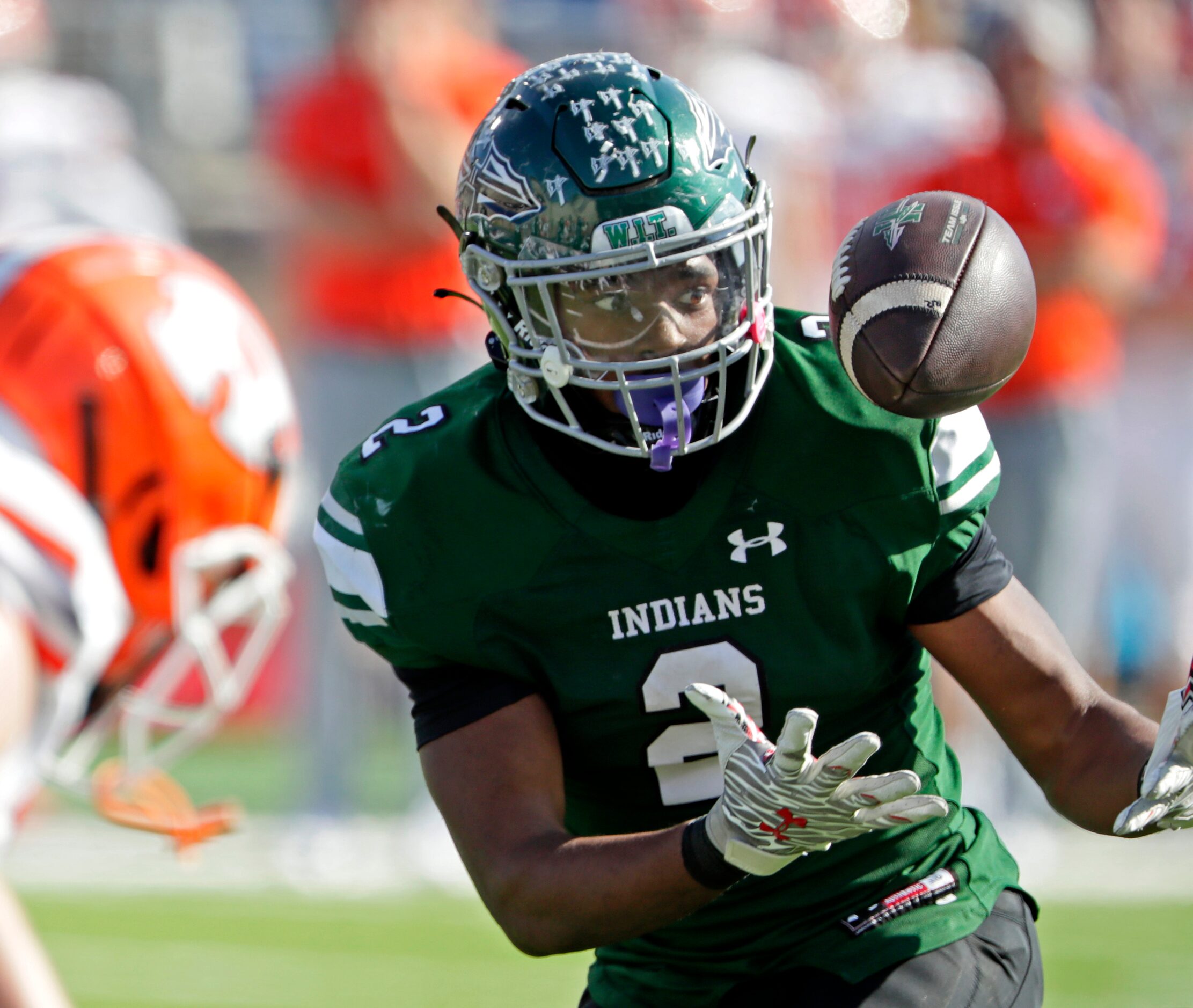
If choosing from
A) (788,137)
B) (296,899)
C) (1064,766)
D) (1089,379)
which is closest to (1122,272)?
(1089,379)

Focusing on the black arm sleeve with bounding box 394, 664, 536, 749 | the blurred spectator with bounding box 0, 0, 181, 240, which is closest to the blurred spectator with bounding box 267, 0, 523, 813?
the blurred spectator with bounding box 0, 0, 181, 240

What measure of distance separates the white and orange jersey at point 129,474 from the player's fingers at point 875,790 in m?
1.21

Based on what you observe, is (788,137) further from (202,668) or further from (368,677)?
(202,668)

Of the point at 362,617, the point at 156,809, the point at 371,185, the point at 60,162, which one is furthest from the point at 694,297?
the point at 60,162

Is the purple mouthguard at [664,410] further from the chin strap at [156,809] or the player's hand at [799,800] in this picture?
the chin strap at [156,809]

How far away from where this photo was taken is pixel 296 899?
4859 millimetres

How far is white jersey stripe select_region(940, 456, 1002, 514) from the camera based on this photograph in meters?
2.17

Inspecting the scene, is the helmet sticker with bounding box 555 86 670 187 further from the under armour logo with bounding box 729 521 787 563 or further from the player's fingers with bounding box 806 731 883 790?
the player's fingers with bounding box 806 731 883 790

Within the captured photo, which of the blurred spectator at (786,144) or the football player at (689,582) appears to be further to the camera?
the blurred spectator at (786,144)

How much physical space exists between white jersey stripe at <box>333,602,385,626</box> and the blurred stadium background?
191 centimetres

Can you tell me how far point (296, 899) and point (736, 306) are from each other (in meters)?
3.13

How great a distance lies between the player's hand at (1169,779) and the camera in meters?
1.97

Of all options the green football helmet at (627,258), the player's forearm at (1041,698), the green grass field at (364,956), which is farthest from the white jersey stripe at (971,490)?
the green grass field at (364,956)

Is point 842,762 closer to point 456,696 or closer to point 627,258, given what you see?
point 456,696
